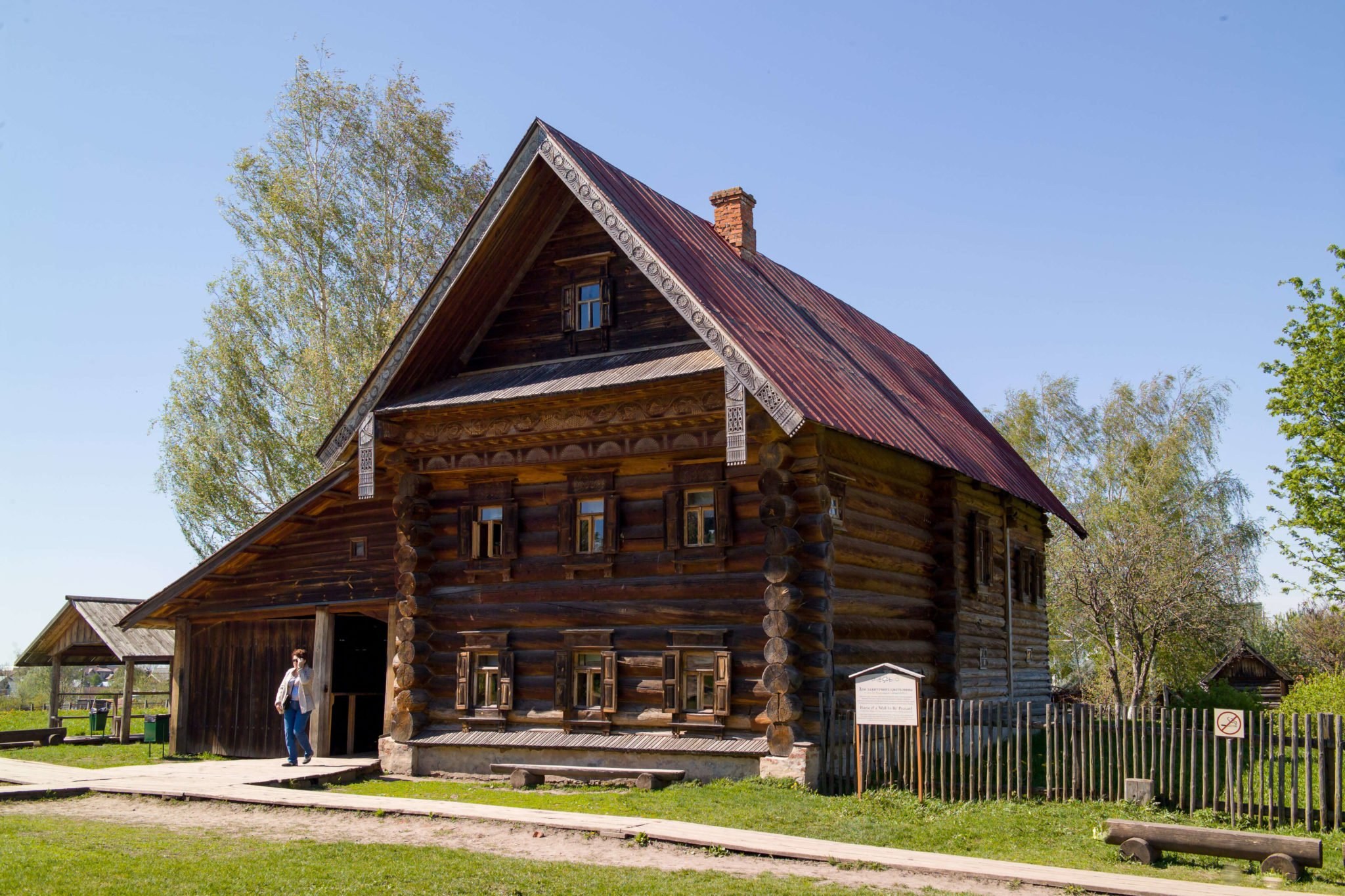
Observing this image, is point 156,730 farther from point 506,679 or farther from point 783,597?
point 783,597

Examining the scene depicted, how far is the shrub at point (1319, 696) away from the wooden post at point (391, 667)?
64.8 ft

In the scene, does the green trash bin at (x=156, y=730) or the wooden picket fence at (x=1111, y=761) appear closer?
the wooden picket fence at (x=1111, y=761)

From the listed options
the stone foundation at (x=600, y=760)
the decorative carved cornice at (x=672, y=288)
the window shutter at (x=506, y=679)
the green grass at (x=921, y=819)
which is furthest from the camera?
the window shutter at (x=506, y=679)

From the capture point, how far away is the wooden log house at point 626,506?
56.0ft

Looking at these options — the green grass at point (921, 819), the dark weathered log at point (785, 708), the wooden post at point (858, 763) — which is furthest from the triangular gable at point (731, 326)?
the green grass at point (921, 819)

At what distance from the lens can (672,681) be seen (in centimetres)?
1772

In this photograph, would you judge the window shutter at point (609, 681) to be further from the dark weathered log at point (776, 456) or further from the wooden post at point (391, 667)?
the wooden post at point (391, 667)

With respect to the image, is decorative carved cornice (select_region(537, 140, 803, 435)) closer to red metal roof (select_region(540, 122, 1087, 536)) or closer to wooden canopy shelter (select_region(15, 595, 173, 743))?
red metal roof (select_region(540, 122, 1087, 536))

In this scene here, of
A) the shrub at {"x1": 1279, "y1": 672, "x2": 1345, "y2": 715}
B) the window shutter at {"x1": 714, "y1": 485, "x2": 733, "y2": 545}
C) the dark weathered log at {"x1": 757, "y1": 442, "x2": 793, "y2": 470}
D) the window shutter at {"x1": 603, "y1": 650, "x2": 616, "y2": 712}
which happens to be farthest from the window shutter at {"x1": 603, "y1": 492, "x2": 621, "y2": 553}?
the shrub at {"x1": 1279, "y1": 672, "x2": 1345, "y2": 715}

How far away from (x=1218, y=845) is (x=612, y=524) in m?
9.73

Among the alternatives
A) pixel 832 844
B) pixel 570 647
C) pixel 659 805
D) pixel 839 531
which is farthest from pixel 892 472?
pixel 832 844

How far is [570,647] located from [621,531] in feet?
6.39

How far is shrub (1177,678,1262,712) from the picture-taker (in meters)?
34.2

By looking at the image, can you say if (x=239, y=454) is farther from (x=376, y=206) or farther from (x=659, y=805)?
(x=659, y=805)
